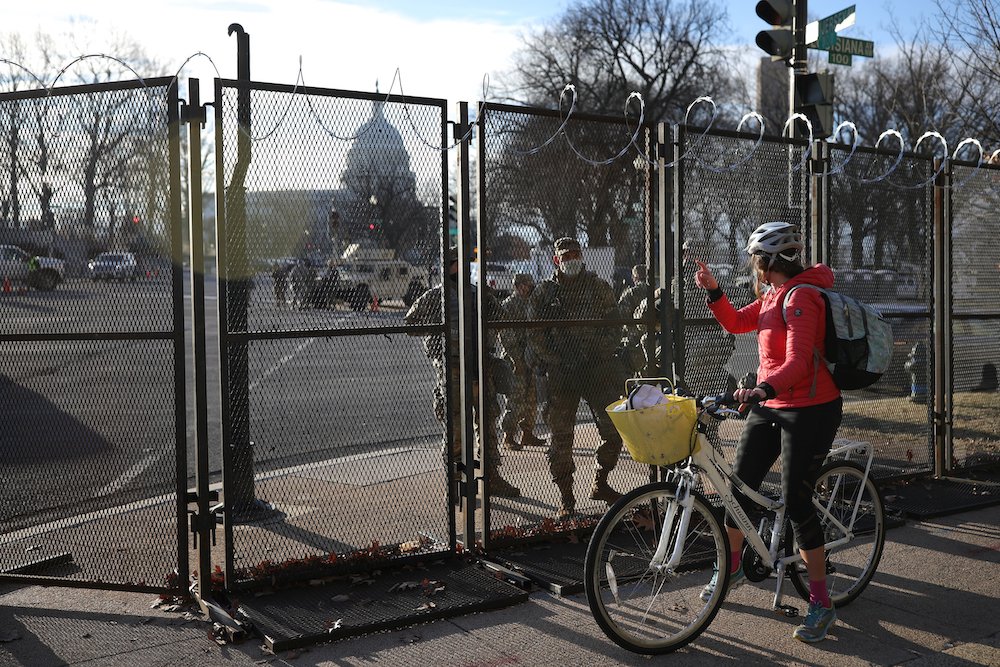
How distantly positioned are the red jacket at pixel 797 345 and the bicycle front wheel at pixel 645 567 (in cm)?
70

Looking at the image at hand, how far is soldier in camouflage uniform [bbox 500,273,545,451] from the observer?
6.62 meters

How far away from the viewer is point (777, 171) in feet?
25.2

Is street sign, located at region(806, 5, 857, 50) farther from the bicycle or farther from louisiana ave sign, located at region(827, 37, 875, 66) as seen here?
the bicycle

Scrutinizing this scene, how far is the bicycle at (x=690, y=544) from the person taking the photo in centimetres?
468

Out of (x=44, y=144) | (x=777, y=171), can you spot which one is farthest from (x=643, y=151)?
(x=44, y=144)

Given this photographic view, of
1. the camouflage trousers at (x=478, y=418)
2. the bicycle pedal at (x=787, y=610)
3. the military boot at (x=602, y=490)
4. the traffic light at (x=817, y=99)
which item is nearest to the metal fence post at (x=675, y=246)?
the military boot at (x=602, y=490)

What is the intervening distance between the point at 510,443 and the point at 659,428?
7.69ft

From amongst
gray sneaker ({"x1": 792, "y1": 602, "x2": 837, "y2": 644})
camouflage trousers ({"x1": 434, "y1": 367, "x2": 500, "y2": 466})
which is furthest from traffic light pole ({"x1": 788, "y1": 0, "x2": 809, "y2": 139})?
gray sneaker ({"x1": 792, "y1": 602, "x2": 837, "y2": 644})

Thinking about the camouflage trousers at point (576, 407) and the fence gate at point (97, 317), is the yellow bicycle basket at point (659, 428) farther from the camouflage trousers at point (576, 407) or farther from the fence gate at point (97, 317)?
the fence gate at point (97, 317)

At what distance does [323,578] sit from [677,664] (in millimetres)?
2161

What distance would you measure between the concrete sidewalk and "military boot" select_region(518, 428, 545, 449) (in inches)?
50.3

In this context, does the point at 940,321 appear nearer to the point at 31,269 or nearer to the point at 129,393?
the point at 129,393

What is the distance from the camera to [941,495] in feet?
26.5

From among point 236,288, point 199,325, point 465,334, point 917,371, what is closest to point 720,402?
point 465,334
